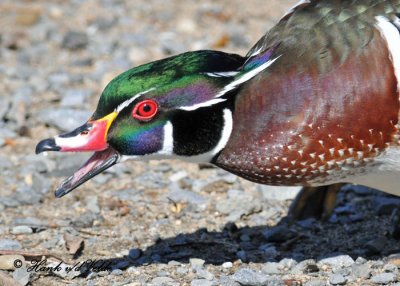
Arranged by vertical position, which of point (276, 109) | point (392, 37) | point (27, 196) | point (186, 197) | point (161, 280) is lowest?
point (161, 280)

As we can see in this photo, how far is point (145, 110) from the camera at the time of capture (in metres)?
3.60

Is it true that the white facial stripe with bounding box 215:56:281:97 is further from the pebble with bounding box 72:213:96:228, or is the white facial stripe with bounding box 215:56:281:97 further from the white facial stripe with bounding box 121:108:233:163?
the pebble with bounding box 72:213:96:228

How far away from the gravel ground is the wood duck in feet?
2.02

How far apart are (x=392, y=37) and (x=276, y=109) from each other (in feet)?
2.16

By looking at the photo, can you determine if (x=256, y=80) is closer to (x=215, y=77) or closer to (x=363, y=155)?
(x=215, y=77)

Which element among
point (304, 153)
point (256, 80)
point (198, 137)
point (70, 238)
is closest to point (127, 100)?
point (198, 137)

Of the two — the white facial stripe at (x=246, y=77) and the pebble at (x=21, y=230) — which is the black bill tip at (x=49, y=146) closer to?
the white facial stripe at (x=246, y=77)

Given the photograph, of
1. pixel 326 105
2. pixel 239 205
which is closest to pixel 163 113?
pixel 326 105

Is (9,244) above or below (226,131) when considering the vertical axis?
below

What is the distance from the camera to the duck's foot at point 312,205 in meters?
4.82

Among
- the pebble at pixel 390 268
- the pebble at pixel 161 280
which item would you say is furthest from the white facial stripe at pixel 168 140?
the pebble at pixel 390 268

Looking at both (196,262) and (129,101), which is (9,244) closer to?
(196,262)

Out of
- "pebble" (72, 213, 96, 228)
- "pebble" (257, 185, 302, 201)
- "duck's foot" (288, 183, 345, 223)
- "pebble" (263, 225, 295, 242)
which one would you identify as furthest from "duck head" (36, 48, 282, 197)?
"pebble" (257, 185, 302, 201)
